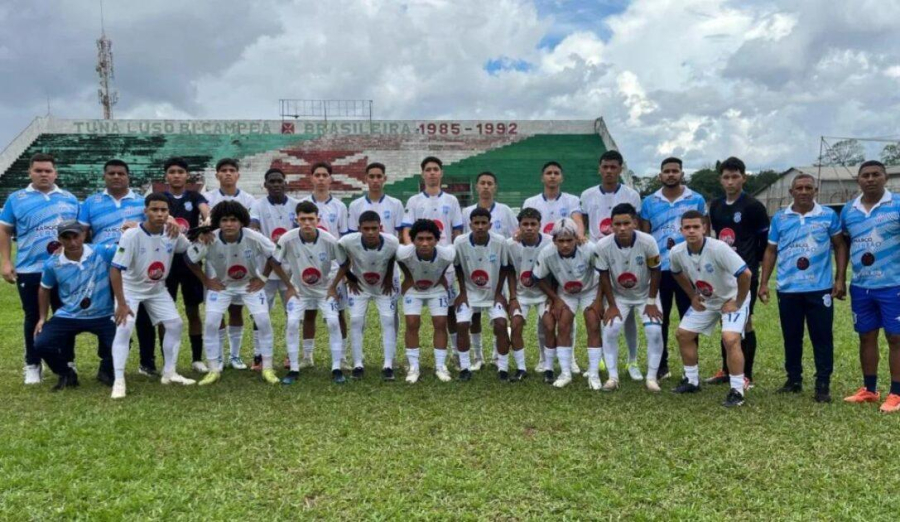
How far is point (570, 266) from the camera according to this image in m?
5.86

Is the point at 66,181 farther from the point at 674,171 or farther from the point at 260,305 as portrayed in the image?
the point at 674,171

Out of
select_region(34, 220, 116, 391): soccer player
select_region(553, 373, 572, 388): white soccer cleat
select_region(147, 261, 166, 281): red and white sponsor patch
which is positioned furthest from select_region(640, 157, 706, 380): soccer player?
select_region(34, 220, 116, 391): soccer player

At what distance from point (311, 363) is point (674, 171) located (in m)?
4.27

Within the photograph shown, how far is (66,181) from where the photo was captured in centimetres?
3219

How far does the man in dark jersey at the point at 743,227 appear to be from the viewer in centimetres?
579

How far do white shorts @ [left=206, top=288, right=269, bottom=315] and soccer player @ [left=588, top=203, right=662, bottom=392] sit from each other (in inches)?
130

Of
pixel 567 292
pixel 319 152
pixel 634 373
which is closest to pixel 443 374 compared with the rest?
pixel 567 292

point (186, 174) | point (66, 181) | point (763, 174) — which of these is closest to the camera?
point (186, 174)

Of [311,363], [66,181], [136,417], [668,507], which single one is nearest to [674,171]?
[668,507]

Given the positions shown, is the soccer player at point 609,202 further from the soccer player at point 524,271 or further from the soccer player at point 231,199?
the soccer player at point 231,199

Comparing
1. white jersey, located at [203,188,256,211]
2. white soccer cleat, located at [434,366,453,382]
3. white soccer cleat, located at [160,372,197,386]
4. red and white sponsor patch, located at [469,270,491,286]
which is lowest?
white soccer cleat, located at [434,366,453,382]

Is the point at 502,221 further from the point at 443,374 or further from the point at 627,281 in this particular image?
the point at 443,374

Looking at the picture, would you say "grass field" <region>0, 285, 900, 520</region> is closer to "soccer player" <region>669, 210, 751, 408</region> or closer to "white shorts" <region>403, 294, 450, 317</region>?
"soccer player" <region>669, 210, 751, 408</region>

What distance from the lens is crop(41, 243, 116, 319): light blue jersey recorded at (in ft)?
18.4
